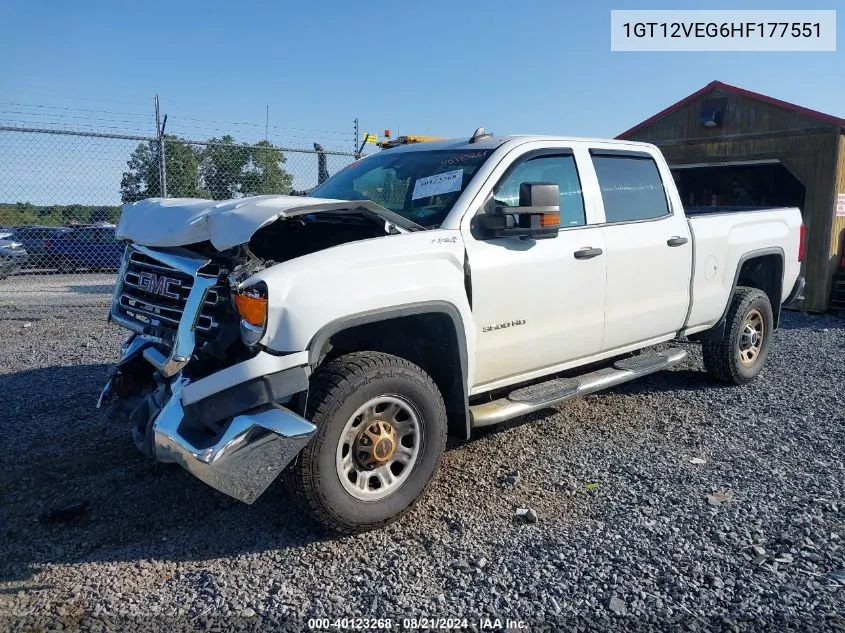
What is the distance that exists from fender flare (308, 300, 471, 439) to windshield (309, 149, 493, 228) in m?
0.55

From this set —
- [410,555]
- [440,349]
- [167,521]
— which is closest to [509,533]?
[410,555]

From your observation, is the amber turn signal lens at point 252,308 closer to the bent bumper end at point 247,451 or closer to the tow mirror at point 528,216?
the bent bumper end at point 247,451

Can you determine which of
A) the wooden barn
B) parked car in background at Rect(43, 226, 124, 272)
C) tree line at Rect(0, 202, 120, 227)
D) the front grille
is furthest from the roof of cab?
parked car in background at Rect(43, 226, 124, 272)

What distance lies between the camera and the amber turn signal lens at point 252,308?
3.08 metres

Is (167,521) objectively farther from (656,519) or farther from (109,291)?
(109,291)

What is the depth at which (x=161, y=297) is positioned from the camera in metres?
3.68

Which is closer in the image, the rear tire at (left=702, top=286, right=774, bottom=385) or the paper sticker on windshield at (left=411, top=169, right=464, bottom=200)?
the paper sticker on windshield at (left=411, top=169, right=464, bottom=200)

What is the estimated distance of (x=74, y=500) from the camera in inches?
151

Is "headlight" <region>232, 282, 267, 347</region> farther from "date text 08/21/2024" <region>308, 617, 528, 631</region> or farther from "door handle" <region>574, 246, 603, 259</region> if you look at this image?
"door handle" <region>574, 246, 603, 259</region>

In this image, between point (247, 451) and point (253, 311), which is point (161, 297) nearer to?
point (253, 311)

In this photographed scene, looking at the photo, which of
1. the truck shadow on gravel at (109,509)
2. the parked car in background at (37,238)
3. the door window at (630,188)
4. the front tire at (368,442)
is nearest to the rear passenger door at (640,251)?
the door window at (630,188)

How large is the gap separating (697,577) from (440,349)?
1678 mm

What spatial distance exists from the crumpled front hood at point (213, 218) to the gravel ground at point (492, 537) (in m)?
1.46

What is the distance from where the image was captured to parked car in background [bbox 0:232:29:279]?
11.4 m
